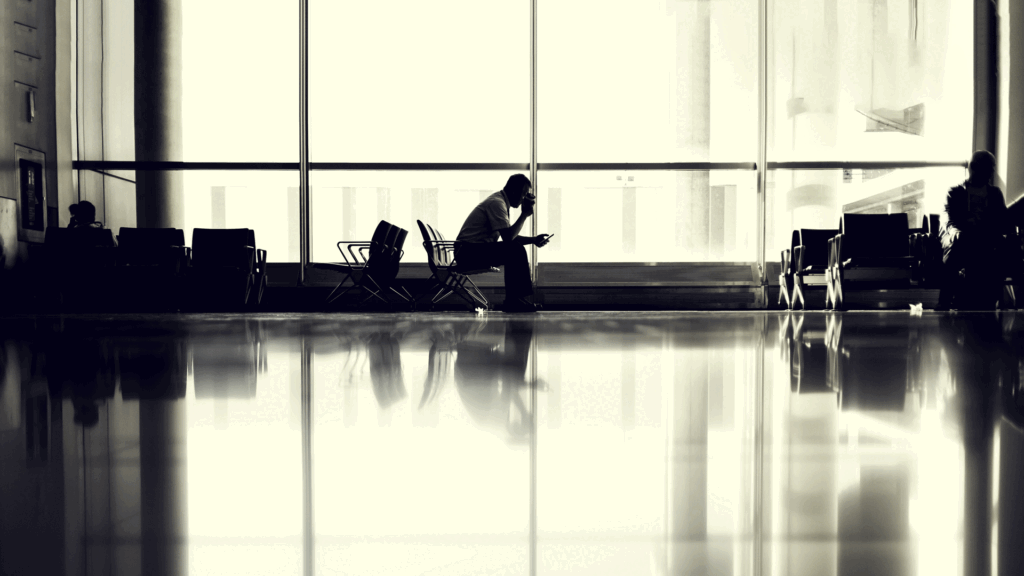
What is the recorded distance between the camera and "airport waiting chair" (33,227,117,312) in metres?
6.64

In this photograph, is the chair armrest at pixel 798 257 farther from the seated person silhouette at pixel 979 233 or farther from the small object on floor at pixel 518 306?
the small object on floor at pixel 518 306

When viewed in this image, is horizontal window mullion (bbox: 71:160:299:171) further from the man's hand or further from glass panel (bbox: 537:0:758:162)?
the man's hand

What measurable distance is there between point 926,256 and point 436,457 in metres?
6.38

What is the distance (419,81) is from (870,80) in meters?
5.33

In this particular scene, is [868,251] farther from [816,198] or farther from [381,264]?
[381,264]

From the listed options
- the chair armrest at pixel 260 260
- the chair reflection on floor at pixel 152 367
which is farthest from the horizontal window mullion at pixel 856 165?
the chair reflection on floor at pixel 152 367

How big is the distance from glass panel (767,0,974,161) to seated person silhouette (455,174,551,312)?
14.3ft

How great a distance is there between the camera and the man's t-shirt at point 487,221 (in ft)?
18.2

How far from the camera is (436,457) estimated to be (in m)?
0.65

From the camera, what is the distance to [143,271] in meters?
6.56

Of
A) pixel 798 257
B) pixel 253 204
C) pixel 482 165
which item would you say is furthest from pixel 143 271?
pixel 798 257

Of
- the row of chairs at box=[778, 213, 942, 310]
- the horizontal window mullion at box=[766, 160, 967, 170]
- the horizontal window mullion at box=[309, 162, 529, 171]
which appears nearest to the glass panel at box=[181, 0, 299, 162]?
the horizontal window mullion at box=[309, 162, 529, 171]

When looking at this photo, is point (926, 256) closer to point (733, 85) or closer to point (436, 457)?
point (733, 85)

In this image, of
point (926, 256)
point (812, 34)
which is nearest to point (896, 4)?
point (812, 34)
